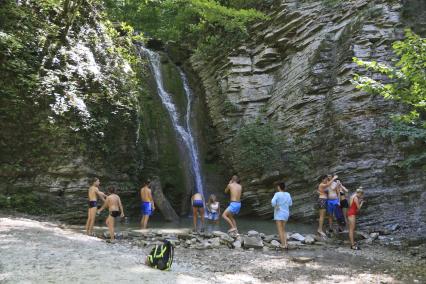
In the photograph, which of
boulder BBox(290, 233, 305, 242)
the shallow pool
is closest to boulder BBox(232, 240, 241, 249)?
boulder BBox(290, 233, 305, 242)

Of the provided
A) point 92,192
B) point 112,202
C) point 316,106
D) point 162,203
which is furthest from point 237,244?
point 316,106

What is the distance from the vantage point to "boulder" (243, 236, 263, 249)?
1034 centimetres

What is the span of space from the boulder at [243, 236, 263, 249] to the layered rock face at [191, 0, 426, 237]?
452 cm

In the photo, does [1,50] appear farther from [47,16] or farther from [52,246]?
[52,246]

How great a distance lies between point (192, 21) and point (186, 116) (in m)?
7.74

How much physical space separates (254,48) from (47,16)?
9701mm

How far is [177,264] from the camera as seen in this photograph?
807cm

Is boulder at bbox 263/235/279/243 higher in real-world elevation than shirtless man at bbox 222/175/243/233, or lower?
lower

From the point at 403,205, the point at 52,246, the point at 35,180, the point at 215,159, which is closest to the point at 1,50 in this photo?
the point at 35,180

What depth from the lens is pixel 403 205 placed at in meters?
13.0

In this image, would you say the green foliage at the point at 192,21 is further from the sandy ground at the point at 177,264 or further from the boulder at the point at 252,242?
the sandy ground at the point at 177,264

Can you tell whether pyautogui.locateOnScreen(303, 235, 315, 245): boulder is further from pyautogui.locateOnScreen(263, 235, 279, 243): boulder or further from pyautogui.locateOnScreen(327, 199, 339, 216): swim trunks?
pyautogui.locateOnScreen(327, 199, 339, 216): swim trunks

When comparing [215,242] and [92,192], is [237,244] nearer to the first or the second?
[215,242]

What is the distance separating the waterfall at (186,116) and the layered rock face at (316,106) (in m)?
1.09
